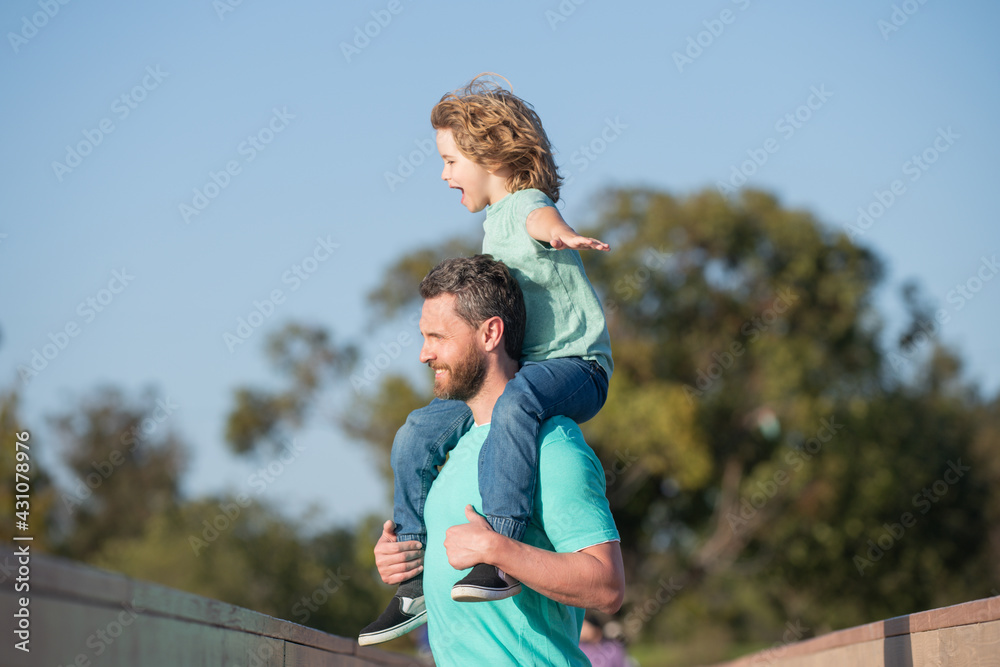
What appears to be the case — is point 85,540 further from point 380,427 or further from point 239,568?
point 380,427

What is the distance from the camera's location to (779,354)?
22219 mm

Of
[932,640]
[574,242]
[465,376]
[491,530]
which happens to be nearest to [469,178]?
[574,242]

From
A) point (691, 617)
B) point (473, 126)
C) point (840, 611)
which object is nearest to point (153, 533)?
point (691, 617)

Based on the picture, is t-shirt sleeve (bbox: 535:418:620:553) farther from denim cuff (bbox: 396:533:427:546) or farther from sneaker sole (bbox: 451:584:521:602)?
denim cuff (bbox: 396:533:427:546)

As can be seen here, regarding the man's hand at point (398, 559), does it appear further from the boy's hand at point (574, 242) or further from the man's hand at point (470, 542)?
the boy's hand at point (574, 242)

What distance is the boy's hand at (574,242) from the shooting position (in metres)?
2.82

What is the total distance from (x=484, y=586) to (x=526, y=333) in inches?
38.3

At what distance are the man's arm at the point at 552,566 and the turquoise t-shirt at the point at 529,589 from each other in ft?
0.26

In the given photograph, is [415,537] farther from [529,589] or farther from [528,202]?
[528,202]

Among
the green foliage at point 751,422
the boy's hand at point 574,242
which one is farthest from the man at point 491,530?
the green foliage at point 751,422

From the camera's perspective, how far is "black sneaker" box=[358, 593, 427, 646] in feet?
9.94

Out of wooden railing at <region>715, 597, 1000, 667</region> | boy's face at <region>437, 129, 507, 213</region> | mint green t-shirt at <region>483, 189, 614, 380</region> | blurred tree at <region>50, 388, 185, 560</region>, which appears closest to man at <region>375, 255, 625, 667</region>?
mint green t-shirt at <region>483, 189, 614, 380</region>

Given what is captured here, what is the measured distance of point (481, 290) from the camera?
295cm

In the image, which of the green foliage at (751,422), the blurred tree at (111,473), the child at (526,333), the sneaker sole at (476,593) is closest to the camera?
the sneaker sole at (476,593)
